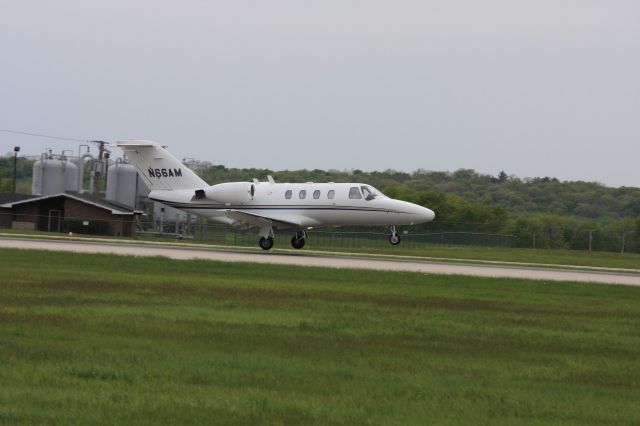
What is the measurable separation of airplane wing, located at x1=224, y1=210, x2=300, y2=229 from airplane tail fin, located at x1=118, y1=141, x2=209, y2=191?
13.2 ft

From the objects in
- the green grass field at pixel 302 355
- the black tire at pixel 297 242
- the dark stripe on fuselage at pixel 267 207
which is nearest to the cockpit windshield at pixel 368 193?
the dark stripe on fuselage at pixel 267 207

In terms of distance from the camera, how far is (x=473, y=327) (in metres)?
18.9

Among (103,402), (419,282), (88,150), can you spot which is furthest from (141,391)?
(88,150)

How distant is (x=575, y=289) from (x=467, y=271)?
7917 mm

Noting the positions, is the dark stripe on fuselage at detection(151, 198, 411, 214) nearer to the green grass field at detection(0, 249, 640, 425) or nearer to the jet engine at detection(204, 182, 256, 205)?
the jet engine at detection(204, 182, 256, 205)

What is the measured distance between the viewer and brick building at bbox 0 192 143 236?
7350cm

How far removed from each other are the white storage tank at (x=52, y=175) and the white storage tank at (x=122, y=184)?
4000 millimetres

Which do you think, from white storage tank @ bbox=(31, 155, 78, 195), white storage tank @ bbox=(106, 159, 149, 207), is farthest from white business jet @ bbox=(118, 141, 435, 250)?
white storage tank @ bbox=(31, 155, 78, 195)

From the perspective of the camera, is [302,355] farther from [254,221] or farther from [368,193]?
[368,193]

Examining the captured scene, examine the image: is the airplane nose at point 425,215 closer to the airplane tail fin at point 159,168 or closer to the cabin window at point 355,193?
the cabin window at point 355,193

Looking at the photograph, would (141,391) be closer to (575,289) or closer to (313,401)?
(313,401)

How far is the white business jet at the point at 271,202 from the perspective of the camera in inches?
1869

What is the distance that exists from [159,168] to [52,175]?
1474 inches

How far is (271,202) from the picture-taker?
161ft
